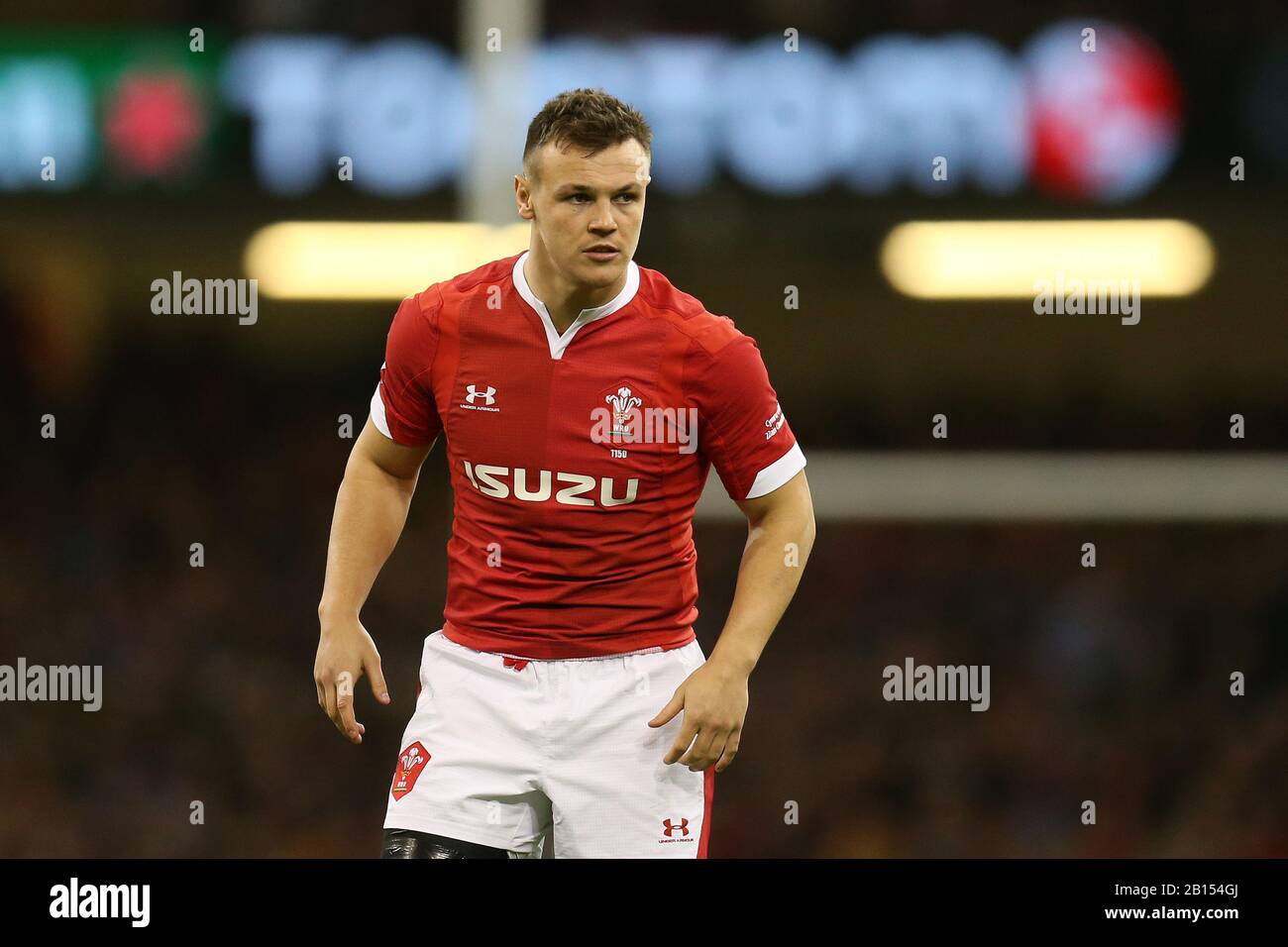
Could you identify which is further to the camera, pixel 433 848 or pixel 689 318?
pixel 689 318

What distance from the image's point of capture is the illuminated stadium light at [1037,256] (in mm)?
6781

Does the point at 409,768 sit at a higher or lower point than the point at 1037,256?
lower

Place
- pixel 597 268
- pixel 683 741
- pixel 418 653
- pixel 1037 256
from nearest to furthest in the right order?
pixel 683 741, pixel 597 268, pixel 1037 256, pixel 418 653

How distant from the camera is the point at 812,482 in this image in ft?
23.7

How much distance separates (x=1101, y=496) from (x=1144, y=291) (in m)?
0.96

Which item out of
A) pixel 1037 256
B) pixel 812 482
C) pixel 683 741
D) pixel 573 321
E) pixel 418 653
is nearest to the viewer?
pixel 683 741

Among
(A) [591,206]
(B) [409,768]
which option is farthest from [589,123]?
(B) [409,768]

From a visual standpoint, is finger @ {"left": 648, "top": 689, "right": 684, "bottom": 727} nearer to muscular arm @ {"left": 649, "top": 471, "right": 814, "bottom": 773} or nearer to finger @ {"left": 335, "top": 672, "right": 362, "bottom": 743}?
muscular arm @ {"left": 649, "top": 471, "right": 814, "bottom": 773}

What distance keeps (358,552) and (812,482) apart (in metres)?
4.41

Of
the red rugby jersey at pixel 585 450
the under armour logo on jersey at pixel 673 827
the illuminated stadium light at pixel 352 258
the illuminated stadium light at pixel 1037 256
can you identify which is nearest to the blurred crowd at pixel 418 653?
the illuminated stadium light at pixel 352 258

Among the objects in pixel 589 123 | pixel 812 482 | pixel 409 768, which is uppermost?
pixel 589 123

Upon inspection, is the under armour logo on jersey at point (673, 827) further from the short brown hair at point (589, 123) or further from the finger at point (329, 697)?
the short brown hair at point (589, 123)

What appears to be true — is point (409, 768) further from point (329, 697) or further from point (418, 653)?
point (418, 653)

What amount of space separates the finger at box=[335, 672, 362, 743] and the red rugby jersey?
8.2 inches
